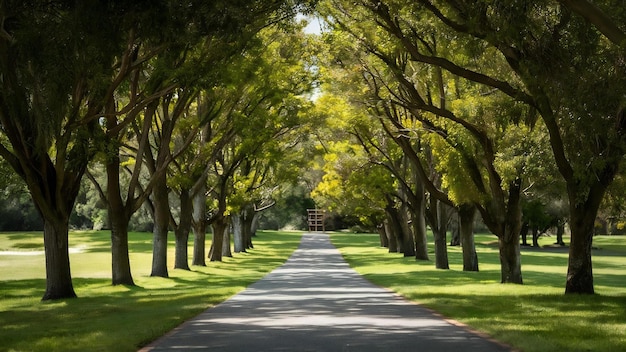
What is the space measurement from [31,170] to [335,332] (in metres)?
10.7

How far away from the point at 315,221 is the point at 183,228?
9003cm

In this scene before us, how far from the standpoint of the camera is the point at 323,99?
3959 centimetres

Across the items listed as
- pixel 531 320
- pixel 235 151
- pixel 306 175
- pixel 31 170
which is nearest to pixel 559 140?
pixel 531 320

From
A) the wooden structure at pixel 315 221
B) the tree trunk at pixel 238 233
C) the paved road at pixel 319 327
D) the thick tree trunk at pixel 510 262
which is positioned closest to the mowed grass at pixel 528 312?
the paved road at pixel 319 327

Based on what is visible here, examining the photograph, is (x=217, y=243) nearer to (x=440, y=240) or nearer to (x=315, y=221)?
(x=440, y=240)

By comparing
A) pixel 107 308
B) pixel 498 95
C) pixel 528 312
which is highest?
pixel 498 95

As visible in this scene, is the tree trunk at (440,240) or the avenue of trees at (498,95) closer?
the avenue of trees at (498,95)

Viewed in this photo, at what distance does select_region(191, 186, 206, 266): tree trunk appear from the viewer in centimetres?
3925

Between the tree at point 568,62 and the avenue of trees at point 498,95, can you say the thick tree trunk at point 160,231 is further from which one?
the tree at point 568,62

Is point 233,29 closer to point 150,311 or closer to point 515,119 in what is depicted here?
point 150,311

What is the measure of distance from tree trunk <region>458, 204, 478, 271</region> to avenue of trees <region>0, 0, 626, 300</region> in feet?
0.30

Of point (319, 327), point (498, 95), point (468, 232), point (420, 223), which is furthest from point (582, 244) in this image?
point (420, 223)

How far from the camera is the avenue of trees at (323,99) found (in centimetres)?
1395

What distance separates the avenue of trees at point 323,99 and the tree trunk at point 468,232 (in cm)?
9
